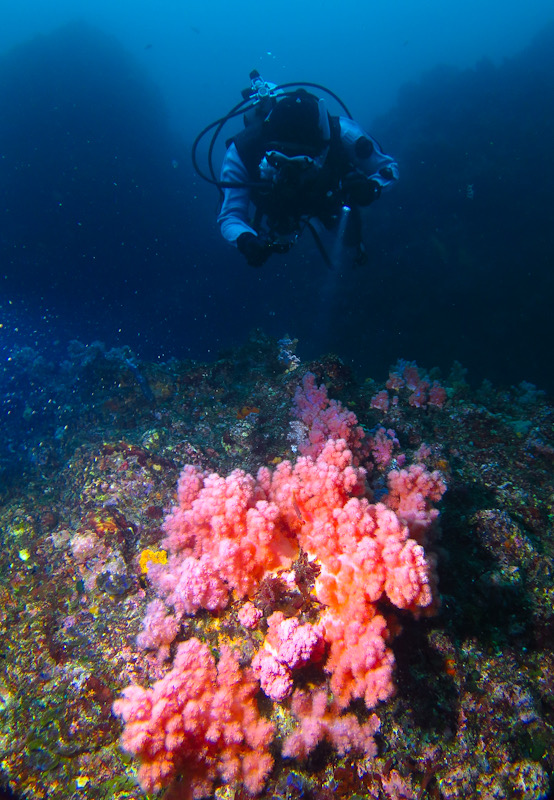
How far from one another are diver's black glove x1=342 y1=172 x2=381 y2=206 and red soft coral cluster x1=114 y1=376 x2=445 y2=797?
205 inches

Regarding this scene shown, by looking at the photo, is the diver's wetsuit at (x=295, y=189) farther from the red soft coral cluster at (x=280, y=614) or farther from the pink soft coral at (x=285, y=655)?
the pink soft coral at (x=285, y=655)

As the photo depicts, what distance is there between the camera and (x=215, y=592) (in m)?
2.15

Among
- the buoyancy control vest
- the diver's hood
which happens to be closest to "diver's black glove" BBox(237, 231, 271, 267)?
the buoyancy control vest

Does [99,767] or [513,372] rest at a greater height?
[513,372]

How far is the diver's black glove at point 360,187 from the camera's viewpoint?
5.85 m

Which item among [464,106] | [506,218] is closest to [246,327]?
[506,218]

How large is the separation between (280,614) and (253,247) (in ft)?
16.2

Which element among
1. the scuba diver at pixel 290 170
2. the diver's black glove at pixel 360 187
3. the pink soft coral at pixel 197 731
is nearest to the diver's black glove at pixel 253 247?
the scuba diver at pixel 290 170

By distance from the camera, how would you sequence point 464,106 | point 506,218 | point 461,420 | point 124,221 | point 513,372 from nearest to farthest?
point 461,420
point 513,372
point 506,218
point 464,106
point 124,221

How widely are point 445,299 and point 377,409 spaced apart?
954 cm

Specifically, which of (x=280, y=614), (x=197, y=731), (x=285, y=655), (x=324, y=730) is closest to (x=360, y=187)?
(x=280, y=614)

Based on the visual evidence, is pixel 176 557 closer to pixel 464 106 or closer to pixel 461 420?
pixel 461 420

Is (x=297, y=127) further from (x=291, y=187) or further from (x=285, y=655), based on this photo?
(x=285, y=655)

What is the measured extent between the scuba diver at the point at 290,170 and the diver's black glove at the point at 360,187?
0.01 meters
